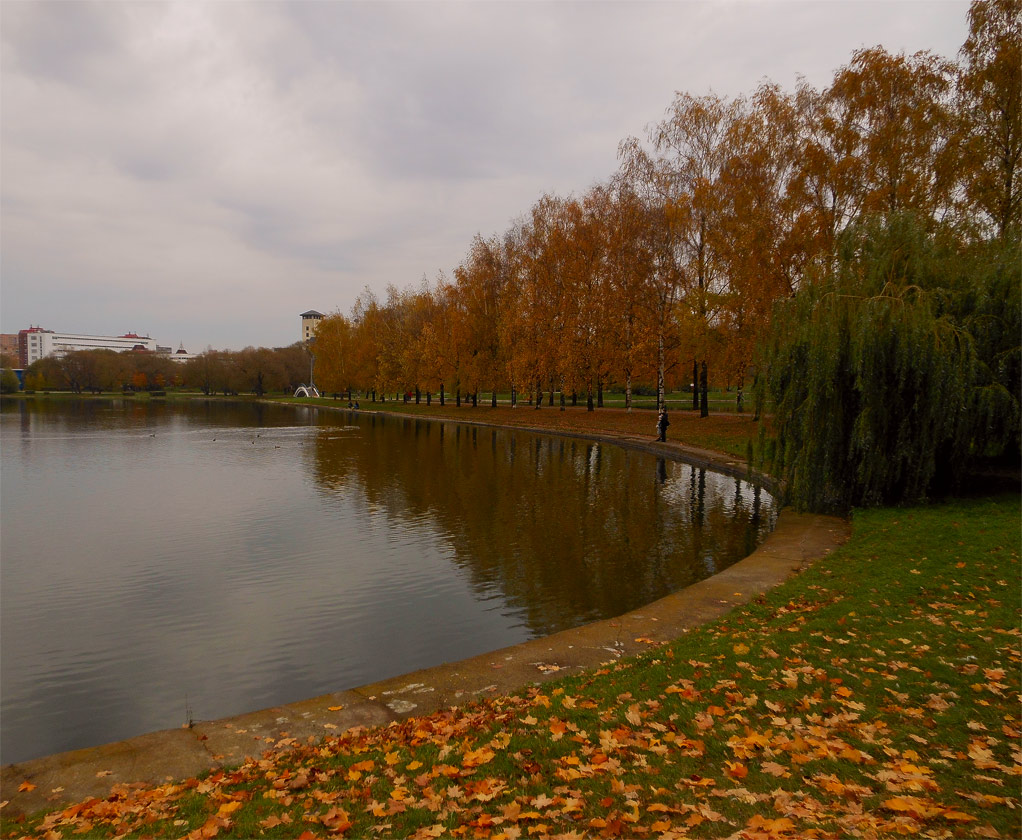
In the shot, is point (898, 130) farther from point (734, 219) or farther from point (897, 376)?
point (897, 376)

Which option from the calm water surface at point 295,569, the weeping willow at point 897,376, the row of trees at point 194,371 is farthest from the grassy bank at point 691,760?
the row of trees at point 194,371

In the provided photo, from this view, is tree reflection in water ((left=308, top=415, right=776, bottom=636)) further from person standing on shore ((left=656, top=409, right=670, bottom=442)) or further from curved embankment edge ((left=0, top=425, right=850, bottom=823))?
person standing on shore ((left=656, top=409, right=670, bottom=442))

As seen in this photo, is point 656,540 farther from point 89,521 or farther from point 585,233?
point 585,233

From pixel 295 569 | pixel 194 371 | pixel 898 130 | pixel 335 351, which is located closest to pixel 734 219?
pixel 898 130

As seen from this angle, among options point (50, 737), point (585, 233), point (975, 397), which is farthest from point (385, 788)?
point (585, 233)

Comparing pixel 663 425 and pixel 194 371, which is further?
pixel 194 371

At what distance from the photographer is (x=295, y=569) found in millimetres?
12359

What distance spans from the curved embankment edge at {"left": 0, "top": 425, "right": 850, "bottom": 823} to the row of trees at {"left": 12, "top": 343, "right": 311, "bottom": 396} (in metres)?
119

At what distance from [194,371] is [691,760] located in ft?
469

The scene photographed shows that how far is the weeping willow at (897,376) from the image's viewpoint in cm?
1359

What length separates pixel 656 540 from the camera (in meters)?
14.2

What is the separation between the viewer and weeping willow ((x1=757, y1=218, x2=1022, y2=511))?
44.6 feet

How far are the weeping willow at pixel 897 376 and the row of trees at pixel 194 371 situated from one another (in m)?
115

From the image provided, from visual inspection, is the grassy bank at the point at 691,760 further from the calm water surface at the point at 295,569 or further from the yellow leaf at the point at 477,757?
the calm water surface at the point at 295,569
